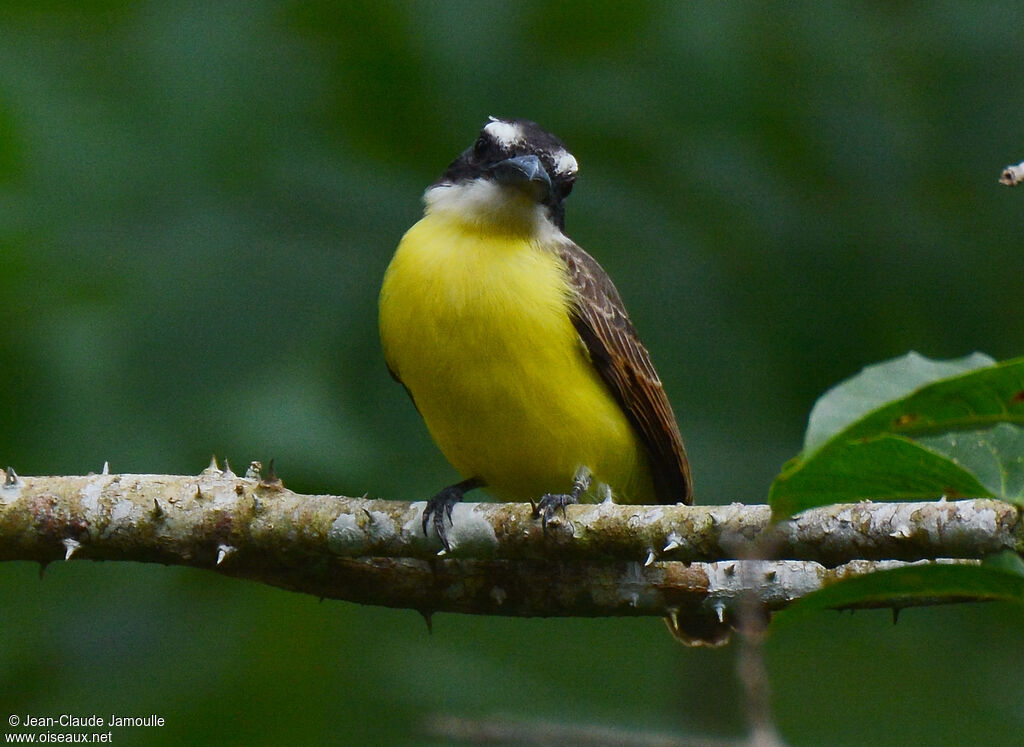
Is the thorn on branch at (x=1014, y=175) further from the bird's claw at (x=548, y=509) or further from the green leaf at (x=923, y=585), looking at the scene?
the bird's claw at (x=548, y=509)

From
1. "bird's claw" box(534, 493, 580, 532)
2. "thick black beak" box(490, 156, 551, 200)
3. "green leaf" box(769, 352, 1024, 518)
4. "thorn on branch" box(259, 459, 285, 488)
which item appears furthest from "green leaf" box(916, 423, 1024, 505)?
"thick black beak" box(490, 156, 551, 200)

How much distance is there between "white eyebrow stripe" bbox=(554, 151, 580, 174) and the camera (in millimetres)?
5137

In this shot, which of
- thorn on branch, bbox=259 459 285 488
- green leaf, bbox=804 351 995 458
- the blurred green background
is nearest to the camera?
green leaf, bbox=804 351 995 458

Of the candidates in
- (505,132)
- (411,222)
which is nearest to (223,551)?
(505,132)

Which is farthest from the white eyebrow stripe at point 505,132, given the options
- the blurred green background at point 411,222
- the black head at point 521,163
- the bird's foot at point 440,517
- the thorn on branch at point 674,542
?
the thorn on branch at point 674,542

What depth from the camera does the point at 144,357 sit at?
18.7 feet

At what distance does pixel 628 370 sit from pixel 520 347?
0.56 meters

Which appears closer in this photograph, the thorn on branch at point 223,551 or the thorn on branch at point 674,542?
the thorn on branch at point 674,542

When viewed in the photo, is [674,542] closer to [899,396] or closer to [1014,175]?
[1014,175]

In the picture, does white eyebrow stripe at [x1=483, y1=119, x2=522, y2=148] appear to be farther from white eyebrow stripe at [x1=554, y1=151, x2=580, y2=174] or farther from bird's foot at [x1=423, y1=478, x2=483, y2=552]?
bird's foot at [x1=423, y1=478, x2=483, y2=552]

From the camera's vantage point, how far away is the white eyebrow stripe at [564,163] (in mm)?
5137

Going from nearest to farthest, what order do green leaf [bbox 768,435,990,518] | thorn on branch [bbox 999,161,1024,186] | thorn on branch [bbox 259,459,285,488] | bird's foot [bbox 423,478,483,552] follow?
green leaf [bbox 768,435,990,518] → thorn on branch [bbox 999,161,1024,186] → bird's foot [bbox 423,478,483,552] → thorn on branch [bbox 259,459,285,488]

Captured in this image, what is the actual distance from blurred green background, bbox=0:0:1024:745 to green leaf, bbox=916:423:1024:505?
339 centimetres

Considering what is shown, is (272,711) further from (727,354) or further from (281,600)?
(727,354)
